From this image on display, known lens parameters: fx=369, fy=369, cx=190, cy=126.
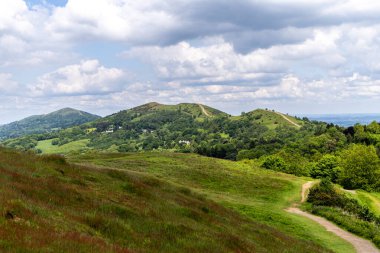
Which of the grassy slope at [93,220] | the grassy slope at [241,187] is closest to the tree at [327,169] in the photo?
the grassy slope at [241,187]

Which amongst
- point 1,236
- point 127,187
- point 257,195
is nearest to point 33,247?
point 1,236

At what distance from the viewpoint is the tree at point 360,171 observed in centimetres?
11856

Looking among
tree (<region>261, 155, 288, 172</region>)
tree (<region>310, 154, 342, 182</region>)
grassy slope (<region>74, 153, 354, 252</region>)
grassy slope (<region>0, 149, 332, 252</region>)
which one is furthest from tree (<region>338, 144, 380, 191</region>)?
grassy slope (<region>0, 149, 332, 252</region>)

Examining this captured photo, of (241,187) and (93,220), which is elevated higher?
(93,220)

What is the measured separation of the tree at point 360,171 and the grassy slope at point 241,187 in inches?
1857

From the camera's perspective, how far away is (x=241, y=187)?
68125 millimetres

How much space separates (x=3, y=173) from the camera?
2086cm

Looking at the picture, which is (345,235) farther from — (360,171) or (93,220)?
(360,171)

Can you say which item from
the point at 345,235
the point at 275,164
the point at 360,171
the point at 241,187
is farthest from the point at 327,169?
the point at 345,235

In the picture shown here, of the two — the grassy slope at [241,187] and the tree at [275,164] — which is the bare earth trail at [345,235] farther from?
the tree at [275,164]

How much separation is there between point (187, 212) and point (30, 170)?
11.3 meters

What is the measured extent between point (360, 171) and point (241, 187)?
227 ft

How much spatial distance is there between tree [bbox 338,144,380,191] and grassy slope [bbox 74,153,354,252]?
47172 mm

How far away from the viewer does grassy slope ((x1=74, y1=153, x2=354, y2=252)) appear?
39422mm
